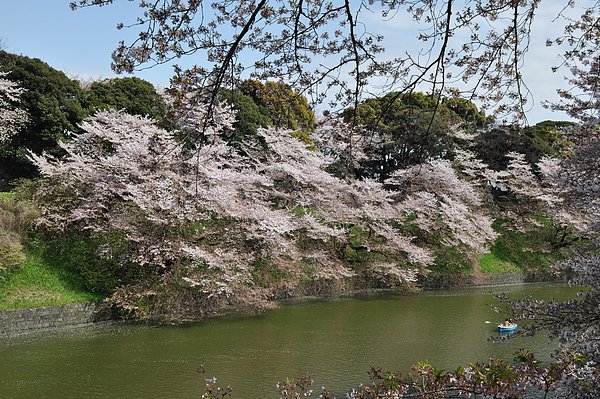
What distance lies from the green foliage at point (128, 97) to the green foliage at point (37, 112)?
63cm

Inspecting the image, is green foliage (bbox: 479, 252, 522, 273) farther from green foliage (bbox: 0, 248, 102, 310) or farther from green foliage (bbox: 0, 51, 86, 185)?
green foliage (bbox: 0, 51, 86, 185)

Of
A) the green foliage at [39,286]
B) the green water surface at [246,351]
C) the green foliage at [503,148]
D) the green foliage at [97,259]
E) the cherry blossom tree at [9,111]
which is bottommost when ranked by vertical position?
the green water surface at [246,351]

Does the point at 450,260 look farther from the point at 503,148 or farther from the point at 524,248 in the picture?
the point at 503,148

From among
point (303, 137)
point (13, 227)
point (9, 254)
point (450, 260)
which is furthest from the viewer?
point (303, 137)

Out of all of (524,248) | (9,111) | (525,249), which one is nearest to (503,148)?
(524,248)

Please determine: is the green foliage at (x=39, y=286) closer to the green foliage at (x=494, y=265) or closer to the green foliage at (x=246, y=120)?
the green foliage at (x=246, y=120)

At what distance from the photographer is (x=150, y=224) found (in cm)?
957

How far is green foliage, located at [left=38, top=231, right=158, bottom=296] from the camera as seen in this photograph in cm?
930

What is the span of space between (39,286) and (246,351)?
162 inches

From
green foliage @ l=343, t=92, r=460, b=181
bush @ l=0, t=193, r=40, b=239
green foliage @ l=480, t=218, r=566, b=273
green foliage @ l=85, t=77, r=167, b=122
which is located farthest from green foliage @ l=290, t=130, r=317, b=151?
bush @ l=0, t=193, r=40, b=239

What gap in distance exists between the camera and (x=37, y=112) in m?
12.7

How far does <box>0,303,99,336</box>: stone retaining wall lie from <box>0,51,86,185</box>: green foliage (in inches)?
211

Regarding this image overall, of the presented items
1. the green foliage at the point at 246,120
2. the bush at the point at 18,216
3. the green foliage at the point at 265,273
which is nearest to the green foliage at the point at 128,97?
the green foliage at the point at 246,120

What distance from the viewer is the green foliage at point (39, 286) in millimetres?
8477
